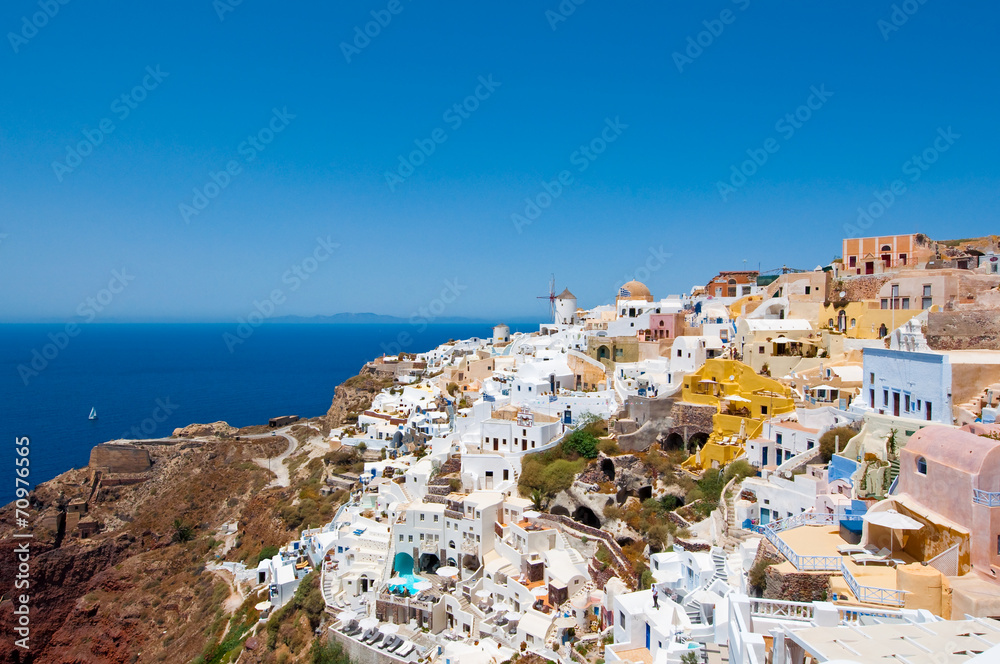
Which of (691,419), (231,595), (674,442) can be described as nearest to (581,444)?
(674,442)

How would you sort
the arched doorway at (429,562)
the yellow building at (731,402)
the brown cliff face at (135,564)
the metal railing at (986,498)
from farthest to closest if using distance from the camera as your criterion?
the brown cliff face at (135,564) < the arched doorway at (429,562) < the yellow building at (731,402) < the metal railing at (986,498)

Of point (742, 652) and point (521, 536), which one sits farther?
point (521, 536)

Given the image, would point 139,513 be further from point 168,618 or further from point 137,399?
point 137,399

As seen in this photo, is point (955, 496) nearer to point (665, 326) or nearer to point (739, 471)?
point (739, 471)

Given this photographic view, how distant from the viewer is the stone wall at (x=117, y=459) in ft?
146

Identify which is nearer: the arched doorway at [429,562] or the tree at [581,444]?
the arched doorway at [429,562]

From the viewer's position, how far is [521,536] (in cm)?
2295

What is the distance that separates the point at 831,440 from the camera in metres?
19.7

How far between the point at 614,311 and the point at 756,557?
109 ft

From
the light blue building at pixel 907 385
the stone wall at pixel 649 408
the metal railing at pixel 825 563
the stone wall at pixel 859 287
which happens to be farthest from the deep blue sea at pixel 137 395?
the stone wall at pixel 859 287

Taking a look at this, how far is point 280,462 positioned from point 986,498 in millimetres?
44043

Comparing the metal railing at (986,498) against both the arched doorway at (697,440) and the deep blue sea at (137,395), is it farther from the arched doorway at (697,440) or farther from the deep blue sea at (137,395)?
the deep blue sea at (137,395)

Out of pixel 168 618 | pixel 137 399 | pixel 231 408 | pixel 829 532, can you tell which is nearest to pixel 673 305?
pixel 829 532

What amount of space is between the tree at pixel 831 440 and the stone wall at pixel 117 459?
45.8 meters
